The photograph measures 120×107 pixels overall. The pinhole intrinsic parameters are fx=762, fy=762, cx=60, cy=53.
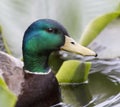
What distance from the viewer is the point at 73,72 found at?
230 inches

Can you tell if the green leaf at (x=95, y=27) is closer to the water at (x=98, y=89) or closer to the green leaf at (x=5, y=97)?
the water at (x=98, y=89)

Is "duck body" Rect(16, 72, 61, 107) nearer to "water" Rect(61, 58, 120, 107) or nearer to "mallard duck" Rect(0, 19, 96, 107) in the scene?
"mallard duck" Rect(0, 19, 96, 107)

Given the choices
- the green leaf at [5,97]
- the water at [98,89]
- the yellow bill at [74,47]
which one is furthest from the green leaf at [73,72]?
the green leaf at [5,97]

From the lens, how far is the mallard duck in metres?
5.39

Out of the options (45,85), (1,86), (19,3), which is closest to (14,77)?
(45,85)

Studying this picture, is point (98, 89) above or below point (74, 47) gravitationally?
below

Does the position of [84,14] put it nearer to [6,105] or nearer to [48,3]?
[48,3]

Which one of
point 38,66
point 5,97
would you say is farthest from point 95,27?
point 5,97

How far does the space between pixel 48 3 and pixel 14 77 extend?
1029mm

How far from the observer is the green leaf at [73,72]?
5.80 metres

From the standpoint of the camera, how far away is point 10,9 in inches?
247

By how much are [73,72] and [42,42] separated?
1.65ft

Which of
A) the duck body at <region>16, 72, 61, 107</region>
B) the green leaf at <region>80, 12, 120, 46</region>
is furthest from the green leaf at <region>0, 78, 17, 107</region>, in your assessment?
the green leaf at <region>80, 12, 120, 46</region>

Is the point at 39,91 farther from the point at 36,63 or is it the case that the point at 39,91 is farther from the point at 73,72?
the point at 73,72
